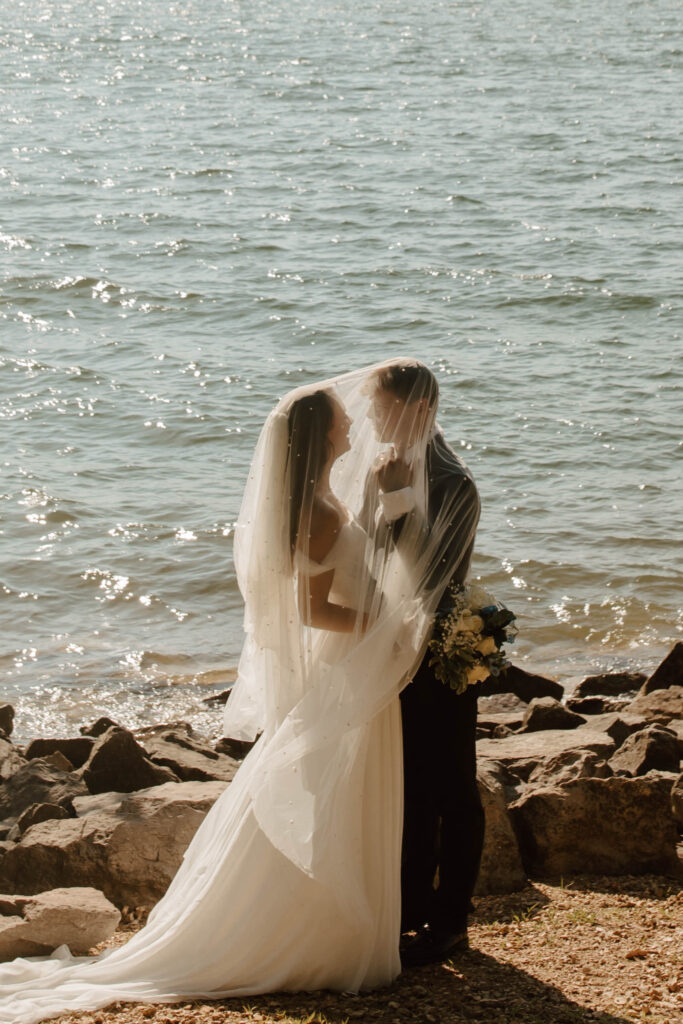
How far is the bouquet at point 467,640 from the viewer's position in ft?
14.8

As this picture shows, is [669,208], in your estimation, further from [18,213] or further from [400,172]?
[18,213]

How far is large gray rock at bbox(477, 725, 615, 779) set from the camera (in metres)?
6.67

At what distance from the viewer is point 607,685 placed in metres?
9.12

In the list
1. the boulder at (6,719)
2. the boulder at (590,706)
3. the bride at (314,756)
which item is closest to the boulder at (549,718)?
the boulder at (590,706)

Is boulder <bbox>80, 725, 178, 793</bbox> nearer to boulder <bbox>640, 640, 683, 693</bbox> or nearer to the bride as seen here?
the bride

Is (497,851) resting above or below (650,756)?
above

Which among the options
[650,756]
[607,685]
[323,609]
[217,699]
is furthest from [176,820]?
[607,685]

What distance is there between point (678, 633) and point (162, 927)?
647 cm

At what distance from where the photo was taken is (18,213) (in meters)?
Answer: 24.5

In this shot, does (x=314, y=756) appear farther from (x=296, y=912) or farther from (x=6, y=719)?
(x=6, y=719)

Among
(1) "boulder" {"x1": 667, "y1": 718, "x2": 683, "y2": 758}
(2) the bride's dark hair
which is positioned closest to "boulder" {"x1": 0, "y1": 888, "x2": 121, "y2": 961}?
(2) the bride's dark hair

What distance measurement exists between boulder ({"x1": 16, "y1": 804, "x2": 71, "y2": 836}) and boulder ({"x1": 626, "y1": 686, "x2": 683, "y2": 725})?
3568 millimetres

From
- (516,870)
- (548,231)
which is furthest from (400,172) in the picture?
(516,870)

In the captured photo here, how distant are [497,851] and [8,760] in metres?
2.99
